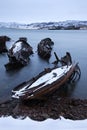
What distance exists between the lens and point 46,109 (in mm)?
16922

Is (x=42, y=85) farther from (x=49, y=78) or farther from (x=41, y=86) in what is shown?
(x=49, y=78)

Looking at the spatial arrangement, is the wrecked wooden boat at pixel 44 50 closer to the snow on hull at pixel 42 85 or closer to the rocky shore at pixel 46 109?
the snow on hull at pixel 42 85

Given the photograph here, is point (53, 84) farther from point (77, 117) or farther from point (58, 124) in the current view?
point (58, 124)

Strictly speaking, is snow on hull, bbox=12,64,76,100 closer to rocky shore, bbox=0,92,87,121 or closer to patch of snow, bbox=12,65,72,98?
patch of snow, bbox=12,65,72,98

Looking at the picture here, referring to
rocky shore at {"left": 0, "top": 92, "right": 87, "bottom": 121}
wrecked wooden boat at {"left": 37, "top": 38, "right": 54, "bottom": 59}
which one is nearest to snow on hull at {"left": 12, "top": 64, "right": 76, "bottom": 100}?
rocky shore at {"left": 0, "top": 92, "right": 87, "bottom": 121}

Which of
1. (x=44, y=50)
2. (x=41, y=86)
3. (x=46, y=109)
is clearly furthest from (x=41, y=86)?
(x=44, y=50)

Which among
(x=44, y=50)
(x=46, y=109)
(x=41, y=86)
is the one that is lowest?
(x=44, y=50)

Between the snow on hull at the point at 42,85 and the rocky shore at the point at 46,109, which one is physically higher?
the snow on hull at the point at 42,85

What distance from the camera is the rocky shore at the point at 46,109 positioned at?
14954 mm

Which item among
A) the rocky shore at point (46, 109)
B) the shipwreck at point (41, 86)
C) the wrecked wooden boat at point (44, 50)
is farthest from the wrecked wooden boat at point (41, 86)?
the wrecked wooden boat at point (44, 50)

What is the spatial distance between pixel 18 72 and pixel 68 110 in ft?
60.7

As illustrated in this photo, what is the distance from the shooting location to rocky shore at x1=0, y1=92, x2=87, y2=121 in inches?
589

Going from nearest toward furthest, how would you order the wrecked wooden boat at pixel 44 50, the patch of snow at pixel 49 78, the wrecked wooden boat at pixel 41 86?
1. the wrecked wooden boat at pixel 41 86
2. the patch of snow at pixel 49 78
3. the wrecked wooden boat at pixel 44 50

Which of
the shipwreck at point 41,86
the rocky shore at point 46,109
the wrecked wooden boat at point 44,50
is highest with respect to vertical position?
the shipwreck at point 41,86
